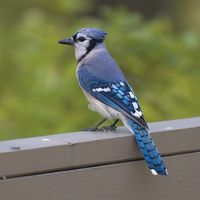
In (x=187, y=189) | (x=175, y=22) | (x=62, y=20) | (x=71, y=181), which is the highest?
(x=71, y=181)

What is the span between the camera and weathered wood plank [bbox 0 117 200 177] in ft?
9.06

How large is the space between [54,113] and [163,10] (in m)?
Result: 5.06

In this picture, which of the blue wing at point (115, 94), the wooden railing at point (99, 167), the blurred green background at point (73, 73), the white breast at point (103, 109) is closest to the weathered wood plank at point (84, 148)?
the wooden railing at point (99, 167)

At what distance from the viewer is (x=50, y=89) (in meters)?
5.22

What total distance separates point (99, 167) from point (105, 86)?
0.79 m

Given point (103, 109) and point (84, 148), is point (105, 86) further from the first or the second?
point (84, 148)

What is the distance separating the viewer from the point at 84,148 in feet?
9.55

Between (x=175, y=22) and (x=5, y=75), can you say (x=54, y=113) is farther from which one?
(x=175, y=22)

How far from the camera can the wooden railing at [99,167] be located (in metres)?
2.77

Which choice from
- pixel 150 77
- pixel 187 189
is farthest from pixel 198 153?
pixel 150 77

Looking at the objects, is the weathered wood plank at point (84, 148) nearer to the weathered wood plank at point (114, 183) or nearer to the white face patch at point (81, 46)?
the weathered wood plank at point (114, 183)

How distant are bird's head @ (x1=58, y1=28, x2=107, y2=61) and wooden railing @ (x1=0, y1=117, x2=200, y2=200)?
0.68m

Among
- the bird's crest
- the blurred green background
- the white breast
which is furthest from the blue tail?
the blurred green background

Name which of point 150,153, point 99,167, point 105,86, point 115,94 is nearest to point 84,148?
point 99,167
